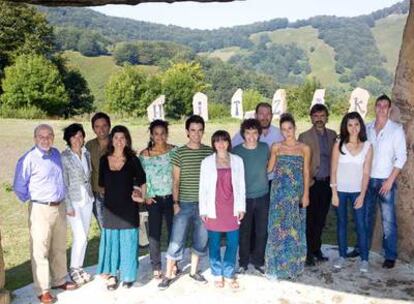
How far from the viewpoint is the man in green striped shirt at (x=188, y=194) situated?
548 centimetres

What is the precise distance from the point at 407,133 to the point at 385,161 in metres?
0.71

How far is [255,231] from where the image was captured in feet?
19.7

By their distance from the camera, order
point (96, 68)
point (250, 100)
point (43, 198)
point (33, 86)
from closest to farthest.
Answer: point (43, 198)
point (33, 86)
point (250, 100)
point (96, 68)

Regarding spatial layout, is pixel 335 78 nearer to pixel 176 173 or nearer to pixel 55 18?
pixel 55 18

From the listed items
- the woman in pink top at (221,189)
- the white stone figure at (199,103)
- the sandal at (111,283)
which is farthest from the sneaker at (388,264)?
the white stone figure at (199,103)

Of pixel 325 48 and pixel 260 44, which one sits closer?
pixel 325 48

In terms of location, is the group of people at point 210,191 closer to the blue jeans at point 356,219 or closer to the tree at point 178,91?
the blue jeans at point 356,219

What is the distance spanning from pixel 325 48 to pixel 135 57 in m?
89.4

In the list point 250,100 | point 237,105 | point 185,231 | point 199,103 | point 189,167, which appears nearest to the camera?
point 189,167

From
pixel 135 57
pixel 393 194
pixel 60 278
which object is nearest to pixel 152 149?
pixel 60 278

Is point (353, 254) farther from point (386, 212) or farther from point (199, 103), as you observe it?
point (199, 103)

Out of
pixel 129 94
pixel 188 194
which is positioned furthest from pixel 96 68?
pixel 188 194

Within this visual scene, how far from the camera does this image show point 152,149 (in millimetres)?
5613

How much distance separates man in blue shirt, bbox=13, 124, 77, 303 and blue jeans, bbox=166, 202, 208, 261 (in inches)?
43.2
